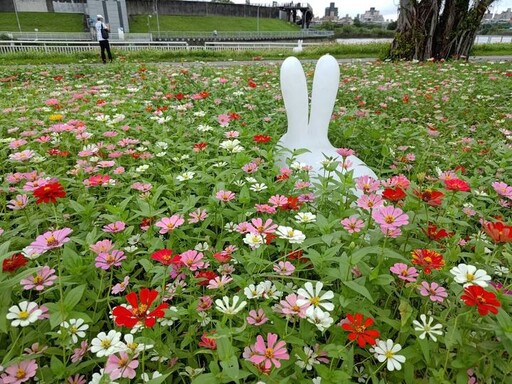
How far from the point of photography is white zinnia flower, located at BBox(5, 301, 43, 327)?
0.71 metres

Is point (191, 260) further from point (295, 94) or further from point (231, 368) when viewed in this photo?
point (295, 94)

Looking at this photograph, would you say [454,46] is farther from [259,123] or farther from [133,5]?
[133,5]

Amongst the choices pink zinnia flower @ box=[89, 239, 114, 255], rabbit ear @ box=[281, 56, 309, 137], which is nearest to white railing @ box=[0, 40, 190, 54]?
rabbit ear @ box=[281, 56, 309, 137]

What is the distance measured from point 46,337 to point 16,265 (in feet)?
0.55

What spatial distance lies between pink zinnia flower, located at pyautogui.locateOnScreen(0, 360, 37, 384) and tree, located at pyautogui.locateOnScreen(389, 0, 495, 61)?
843cm

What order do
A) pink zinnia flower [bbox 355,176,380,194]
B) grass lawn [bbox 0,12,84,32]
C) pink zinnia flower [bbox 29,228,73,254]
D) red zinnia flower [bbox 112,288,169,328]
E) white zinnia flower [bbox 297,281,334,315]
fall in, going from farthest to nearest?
grass lawn [bbox 0,12,84,32]
pink zinnia flower [bbox 355,176,380,194]
pink zinnia flower [bbox 29,228,73,254]
white zinnia flower [bbox 297,281,334,315]
red zinnia flower [bbox 112,288,169,328]

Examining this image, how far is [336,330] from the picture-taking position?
2.57 ft

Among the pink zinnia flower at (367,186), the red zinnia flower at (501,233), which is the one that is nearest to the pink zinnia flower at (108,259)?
the pink zinnia flower at (367,186)

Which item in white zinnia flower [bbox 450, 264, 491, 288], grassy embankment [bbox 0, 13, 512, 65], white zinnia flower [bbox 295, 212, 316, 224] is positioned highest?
white zinnia flower [bbox 450, 264, 491, 288]

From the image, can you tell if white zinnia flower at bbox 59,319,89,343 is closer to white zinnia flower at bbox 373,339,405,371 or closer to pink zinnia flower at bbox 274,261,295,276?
pink zinnia flower at bbox 274,261,295,276

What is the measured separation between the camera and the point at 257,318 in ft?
2.53

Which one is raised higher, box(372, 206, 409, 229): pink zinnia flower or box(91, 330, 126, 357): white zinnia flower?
box(372, 206, 409, 229): pink zinnia flower

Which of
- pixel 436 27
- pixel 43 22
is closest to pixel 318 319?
pixel 436 27

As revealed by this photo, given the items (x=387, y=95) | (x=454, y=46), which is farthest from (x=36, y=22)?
(x=387, y=95)
